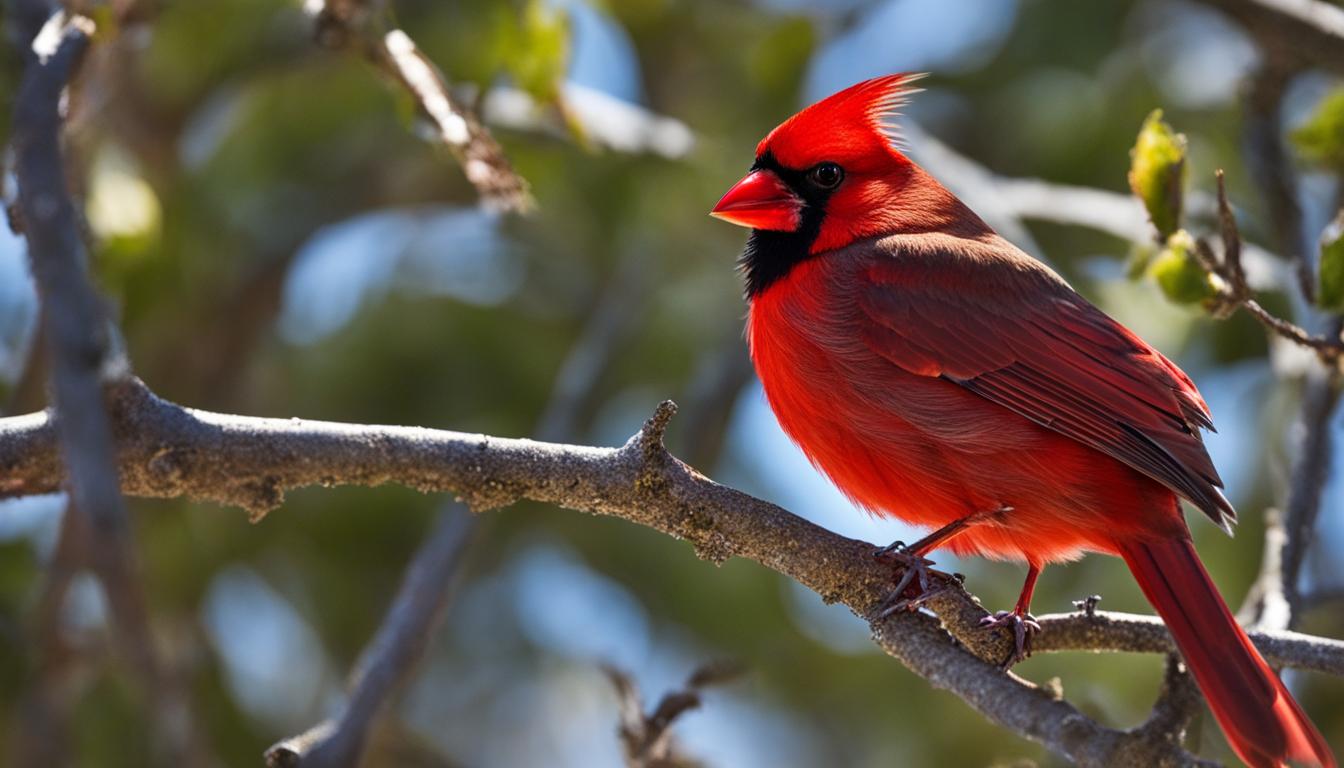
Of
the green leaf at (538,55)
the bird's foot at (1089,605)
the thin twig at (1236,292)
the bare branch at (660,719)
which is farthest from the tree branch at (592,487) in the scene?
the green leaf at (538,55)

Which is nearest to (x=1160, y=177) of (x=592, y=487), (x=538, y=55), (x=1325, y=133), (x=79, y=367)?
(x=1325, y=133)

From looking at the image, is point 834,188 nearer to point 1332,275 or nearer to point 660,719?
point 1332,275

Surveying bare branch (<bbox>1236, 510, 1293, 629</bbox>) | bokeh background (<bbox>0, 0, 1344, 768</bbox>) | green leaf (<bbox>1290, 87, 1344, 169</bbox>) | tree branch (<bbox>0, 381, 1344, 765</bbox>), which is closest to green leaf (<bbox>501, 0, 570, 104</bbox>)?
bokeh background (<bbox>0, 0, 1344, 768</bbox>)

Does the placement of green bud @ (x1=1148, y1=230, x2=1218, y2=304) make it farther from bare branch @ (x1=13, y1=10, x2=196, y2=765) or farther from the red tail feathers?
bare branch @ (x1=13, y1=10, x2=196, y2=765)

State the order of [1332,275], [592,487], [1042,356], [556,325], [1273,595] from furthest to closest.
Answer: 1. [556,325]
2. [1042,356]
3. [1273,595]
4. [1332,275]
5. [592,487]

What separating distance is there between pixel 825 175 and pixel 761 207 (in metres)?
0.16

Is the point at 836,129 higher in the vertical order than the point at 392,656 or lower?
higher

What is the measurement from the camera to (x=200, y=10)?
147 inches

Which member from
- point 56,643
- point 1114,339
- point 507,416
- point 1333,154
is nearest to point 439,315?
point 507,416

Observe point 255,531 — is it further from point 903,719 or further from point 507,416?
point 903,719

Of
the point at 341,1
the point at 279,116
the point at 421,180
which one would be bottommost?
the point at 421,180

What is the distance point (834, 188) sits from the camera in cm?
299

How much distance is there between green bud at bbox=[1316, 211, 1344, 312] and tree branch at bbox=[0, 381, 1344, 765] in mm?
567

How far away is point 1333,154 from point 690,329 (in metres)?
1.84
